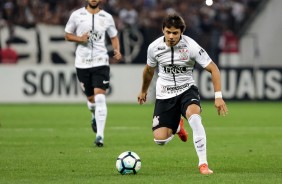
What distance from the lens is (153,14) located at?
98.0 feet

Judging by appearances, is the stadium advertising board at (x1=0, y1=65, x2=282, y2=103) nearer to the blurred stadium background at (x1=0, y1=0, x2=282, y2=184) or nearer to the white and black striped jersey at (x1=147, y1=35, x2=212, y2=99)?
the blurred stadium background at (x1=0, y1=0, x2=282, y2=184)

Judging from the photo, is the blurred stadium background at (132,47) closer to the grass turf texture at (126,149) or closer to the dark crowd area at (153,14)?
the dark crowd area at (153,14)

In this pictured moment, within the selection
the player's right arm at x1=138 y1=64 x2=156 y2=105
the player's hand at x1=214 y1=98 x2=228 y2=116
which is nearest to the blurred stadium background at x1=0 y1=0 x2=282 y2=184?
the player's right arm at x1=138 y1=64 x2=156 y2=105

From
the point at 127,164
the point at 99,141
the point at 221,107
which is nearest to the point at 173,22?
the point at 221,107

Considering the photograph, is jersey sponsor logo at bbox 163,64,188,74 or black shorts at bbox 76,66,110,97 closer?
jersey sponsor logo at bbox 163,64,188,74

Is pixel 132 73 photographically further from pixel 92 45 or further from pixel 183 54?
pixel 183 54

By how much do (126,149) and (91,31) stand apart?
230 cm

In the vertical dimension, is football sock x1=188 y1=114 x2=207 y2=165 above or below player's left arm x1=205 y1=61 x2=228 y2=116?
below

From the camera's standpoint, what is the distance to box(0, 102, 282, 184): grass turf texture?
989 centimetres

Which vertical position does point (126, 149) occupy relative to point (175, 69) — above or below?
below

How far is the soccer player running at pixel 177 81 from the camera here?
1023 cm

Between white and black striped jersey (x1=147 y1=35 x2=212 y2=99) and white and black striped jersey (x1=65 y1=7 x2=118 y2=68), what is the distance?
3825mm

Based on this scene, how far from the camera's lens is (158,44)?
35.3 feet

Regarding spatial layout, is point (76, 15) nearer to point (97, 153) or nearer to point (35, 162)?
point (97, 153)
